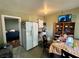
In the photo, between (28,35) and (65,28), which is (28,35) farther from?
(65,28)

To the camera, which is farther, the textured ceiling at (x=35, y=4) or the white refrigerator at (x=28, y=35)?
the white refrigerator at (x=28, y=35)

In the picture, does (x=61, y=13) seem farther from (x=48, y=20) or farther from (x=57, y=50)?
(x=57, y=50)

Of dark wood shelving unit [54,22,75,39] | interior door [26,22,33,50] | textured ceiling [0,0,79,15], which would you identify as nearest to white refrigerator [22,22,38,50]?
interior door [26,22,33,50]

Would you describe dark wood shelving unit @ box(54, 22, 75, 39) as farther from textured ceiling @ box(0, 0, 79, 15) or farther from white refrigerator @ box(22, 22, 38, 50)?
white refrigerator @ box(22, 22, 38, 50)

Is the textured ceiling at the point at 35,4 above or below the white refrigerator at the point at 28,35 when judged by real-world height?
above

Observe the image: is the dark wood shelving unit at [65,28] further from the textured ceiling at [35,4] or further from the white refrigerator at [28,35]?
the white refrigerator at [28,35]

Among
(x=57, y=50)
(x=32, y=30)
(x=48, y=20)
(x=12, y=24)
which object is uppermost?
(x=48, y=20)

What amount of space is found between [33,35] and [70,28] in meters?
2.19

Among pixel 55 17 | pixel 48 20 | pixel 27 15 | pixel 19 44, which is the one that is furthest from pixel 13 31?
pixel 55 17

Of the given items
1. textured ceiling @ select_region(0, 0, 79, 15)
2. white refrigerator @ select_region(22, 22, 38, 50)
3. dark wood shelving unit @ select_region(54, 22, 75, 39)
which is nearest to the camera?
textured ceiling @ select_region(0, 0, 79, 15)

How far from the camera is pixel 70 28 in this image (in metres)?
3.87

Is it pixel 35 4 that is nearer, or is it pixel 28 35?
pixel 35 4

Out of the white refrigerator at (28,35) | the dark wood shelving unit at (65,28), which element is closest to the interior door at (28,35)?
the white refrigerator at (28,35)

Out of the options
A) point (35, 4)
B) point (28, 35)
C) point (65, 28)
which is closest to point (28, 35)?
point (28, 35)
